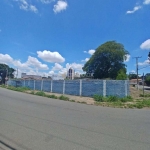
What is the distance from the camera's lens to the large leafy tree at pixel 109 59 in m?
52.8

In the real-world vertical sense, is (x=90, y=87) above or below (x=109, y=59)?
below

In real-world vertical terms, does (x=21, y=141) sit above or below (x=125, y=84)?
below

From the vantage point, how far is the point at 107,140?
4.51 metres

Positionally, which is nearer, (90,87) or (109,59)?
(90,87)

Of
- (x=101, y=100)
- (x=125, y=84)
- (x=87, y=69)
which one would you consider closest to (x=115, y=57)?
(x=87, y=69)

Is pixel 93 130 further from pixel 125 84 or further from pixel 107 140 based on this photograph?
pixel 125 84

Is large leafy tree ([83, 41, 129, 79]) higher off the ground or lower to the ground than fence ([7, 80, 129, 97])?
higher

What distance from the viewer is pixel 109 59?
2100 inches

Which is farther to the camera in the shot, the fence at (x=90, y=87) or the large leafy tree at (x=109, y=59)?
the large leafy tree at (x=109, y=59)

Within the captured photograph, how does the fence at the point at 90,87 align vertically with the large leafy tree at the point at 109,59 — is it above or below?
below

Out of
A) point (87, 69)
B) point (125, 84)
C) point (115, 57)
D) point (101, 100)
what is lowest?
point (101, 100)

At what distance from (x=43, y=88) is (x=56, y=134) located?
24.7 metres

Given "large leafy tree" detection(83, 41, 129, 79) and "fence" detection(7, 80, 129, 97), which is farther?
"large leafy tree" detection(83, 41, 129, 79)

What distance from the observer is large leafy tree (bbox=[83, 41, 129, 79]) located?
52797 mm
